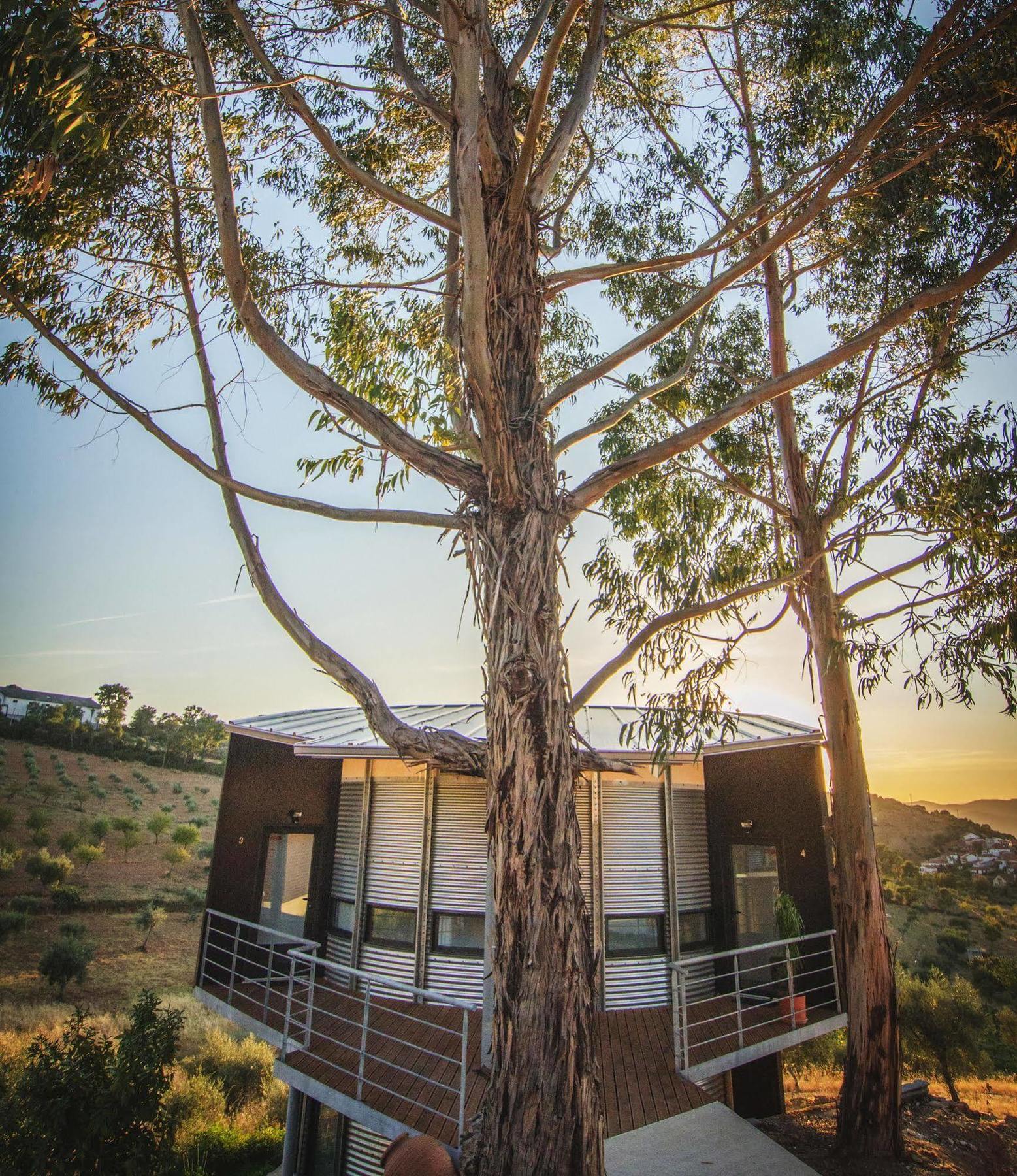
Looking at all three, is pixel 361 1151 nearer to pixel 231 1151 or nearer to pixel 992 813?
pixel 231 1151

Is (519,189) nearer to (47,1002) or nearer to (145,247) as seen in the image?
(145,247)

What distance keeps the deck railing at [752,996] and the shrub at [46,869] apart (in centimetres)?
→ 2031

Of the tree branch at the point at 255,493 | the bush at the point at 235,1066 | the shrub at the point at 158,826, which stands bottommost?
the bush at the point at 235,1066

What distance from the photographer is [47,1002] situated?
642 inches

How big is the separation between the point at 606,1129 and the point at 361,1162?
3.37 metres

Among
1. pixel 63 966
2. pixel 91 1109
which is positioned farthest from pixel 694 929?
pixel 63 966

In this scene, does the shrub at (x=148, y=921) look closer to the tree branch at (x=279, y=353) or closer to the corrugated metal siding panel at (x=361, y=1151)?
the corrugated metal siding panel at (x=361, y=1151)

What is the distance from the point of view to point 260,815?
8648 mm

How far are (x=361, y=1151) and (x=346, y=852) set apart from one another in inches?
118

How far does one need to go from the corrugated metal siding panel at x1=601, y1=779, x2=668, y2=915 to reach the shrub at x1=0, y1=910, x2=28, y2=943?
17.8 metres

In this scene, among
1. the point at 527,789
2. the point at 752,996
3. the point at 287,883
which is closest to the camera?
the point at 527,789

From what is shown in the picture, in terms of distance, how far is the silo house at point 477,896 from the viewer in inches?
282

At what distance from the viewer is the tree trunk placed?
275 centimetres

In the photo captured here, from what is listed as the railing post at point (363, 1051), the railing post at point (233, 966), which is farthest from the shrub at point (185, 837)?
the railing post at point (363, 1051)
